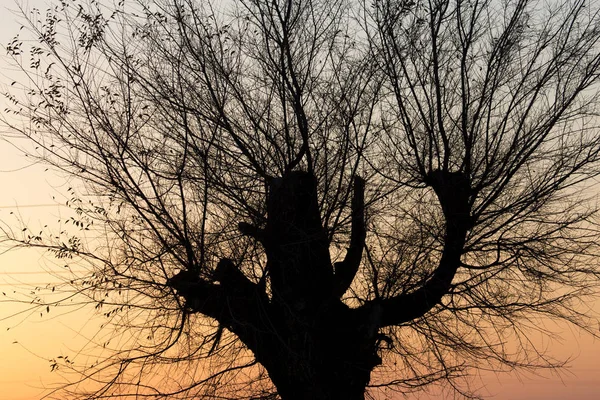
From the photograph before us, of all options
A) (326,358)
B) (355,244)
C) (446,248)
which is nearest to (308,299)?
(326,358)

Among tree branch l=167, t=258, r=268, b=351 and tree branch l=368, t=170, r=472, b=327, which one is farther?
tree branch l=368, t=170, r=472, b=327

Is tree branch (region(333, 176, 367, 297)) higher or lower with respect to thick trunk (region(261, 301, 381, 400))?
higher

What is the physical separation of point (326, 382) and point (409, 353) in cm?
193

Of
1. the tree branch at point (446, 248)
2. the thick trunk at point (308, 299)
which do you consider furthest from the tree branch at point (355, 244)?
the tree branch at point (446, 248)

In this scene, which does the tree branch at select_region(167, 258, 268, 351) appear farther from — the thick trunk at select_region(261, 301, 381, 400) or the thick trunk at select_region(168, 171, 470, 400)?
the thick trunk at select_region(261, 301, 381, 400)

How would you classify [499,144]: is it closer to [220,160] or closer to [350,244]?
[350,244]

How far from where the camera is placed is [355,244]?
1076cm

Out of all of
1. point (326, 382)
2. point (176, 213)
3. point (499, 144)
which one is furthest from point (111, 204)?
point (499, 144)

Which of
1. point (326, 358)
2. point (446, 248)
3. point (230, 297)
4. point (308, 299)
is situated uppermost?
point (446, 248)

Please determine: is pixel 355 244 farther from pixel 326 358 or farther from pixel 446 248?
pixel 326 358

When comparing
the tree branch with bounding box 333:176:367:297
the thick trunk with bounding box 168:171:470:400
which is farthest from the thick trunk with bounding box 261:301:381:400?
the tree branch with bounding box 333:176:367:297

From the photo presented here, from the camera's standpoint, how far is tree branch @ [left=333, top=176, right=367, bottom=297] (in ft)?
35.1

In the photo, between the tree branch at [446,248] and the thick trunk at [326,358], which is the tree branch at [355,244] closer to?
the thick trunk at [326,358]

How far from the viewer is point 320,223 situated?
10.7 meters
